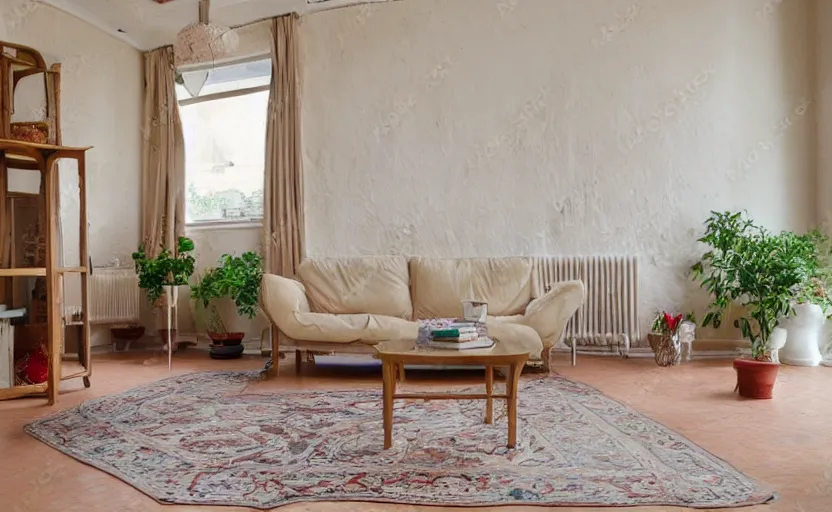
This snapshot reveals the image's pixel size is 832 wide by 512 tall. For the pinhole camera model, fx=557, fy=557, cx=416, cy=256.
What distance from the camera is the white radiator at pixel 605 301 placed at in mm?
4641

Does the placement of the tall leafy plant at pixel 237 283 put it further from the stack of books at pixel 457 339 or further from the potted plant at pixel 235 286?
the stack of books at pixel 457 339

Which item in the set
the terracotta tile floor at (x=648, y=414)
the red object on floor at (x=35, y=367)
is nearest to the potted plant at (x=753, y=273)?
the terracotta tile floor at (x=648, y=414)

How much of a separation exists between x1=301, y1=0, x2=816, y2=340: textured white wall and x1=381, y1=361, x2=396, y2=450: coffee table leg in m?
2.80

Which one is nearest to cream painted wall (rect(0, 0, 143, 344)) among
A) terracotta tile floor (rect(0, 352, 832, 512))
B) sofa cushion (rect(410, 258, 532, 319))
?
terracotta tile floor (rect(0, 352, 832, 512))

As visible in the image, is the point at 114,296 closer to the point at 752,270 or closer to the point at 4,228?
the point at 4,228

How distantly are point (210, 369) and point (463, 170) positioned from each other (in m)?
2.69

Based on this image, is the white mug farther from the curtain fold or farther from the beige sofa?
the curtain fold

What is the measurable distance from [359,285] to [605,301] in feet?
6.77

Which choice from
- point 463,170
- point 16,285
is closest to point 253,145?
point 463,170

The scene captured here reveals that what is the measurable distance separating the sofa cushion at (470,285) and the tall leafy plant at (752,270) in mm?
1572

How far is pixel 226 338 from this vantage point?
4.91 meters

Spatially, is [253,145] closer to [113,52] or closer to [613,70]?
[113,52]

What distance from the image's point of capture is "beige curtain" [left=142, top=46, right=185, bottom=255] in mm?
5512

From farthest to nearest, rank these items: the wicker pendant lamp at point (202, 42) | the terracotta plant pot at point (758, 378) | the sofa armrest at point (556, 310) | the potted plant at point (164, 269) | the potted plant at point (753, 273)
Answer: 1. the potted plant at point (164, 269)
2. the wicker pendant lamp at point (202, 42)
3. the potted plant at point (753, 273)
4. the sofa armrest at point (556, 310)
5. the terracotta plant pot at point (758, 378)
